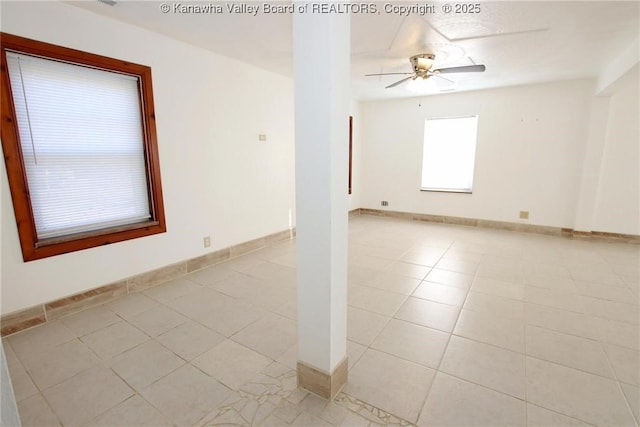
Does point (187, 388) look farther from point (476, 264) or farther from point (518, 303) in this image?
point (476, 264)

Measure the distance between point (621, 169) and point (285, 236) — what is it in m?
4.91

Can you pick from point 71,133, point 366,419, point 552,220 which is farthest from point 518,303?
point 71,133

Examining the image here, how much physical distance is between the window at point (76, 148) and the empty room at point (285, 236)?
0.02m

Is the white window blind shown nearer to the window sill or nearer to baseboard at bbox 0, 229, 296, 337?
baseboard at bbox 0, 229, 296, 337

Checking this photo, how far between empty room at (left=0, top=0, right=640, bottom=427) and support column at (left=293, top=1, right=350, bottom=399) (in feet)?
0.04

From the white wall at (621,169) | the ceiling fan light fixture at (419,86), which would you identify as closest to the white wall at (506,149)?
the white wall at (621,169)

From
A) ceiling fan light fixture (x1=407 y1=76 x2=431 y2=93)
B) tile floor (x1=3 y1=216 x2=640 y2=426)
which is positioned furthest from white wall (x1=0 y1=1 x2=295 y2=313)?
ceiling fan light fixture (x1=407 y1=76 x2=431 y2=93)

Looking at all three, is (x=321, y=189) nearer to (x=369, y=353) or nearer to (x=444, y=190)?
(x=369, y=353)

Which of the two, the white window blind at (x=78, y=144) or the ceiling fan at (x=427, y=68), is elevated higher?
the ceiling fan at (x=427, y=68)

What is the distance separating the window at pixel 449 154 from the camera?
17.8 ft

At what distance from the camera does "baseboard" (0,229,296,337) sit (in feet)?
7.26

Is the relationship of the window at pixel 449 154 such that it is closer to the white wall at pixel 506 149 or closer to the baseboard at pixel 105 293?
the white wall at pixel 506 149

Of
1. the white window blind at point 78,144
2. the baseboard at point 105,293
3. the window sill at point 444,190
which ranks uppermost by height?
the white window blind at point 78,144

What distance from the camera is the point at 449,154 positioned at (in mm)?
5637
